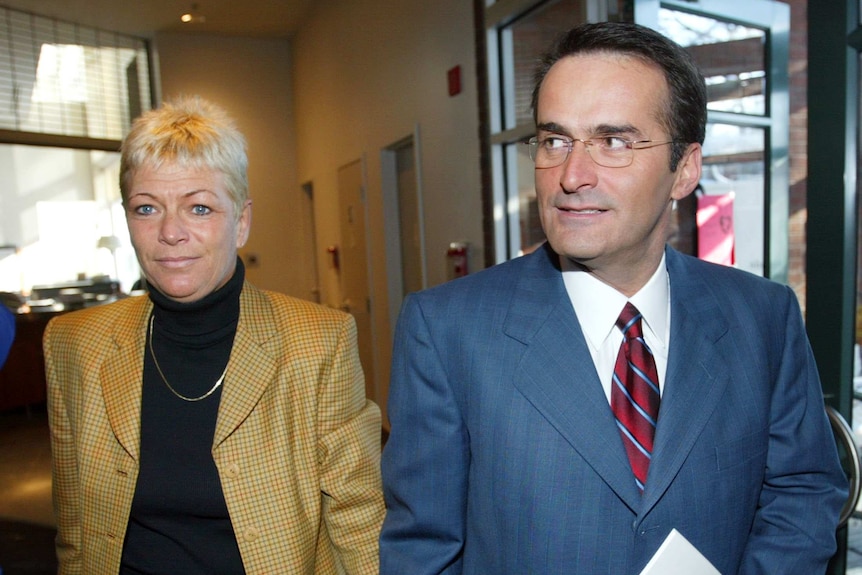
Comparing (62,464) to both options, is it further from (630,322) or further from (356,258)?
(356,258)

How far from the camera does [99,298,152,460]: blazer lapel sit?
1413mm

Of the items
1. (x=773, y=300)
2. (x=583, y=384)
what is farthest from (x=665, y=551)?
(x=773, y=300)

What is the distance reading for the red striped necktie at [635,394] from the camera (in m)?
1.07

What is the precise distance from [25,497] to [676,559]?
490 cm

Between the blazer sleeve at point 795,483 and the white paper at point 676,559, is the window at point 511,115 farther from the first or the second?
the white paper at point 676,559

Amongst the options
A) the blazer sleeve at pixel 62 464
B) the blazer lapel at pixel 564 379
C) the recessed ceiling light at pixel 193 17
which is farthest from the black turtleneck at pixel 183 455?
the recessed ceiling light at pixel 193 17

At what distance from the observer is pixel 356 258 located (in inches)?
251

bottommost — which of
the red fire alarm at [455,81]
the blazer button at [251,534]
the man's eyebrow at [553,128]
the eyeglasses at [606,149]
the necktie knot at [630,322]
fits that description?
the blazer button at [251,534]

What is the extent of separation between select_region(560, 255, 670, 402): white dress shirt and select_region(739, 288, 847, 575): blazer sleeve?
0.69ft

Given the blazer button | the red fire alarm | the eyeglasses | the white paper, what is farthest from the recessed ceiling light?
the white paper

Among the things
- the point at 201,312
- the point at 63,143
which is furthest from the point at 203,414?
the point at 63,143

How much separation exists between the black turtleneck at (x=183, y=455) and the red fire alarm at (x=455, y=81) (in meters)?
2.65

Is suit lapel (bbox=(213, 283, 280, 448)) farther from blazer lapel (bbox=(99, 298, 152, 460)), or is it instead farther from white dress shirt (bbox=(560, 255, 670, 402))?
white dress shirt (bbox=(560, 255, 670, 402))

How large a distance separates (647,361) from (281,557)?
796 millimetres
